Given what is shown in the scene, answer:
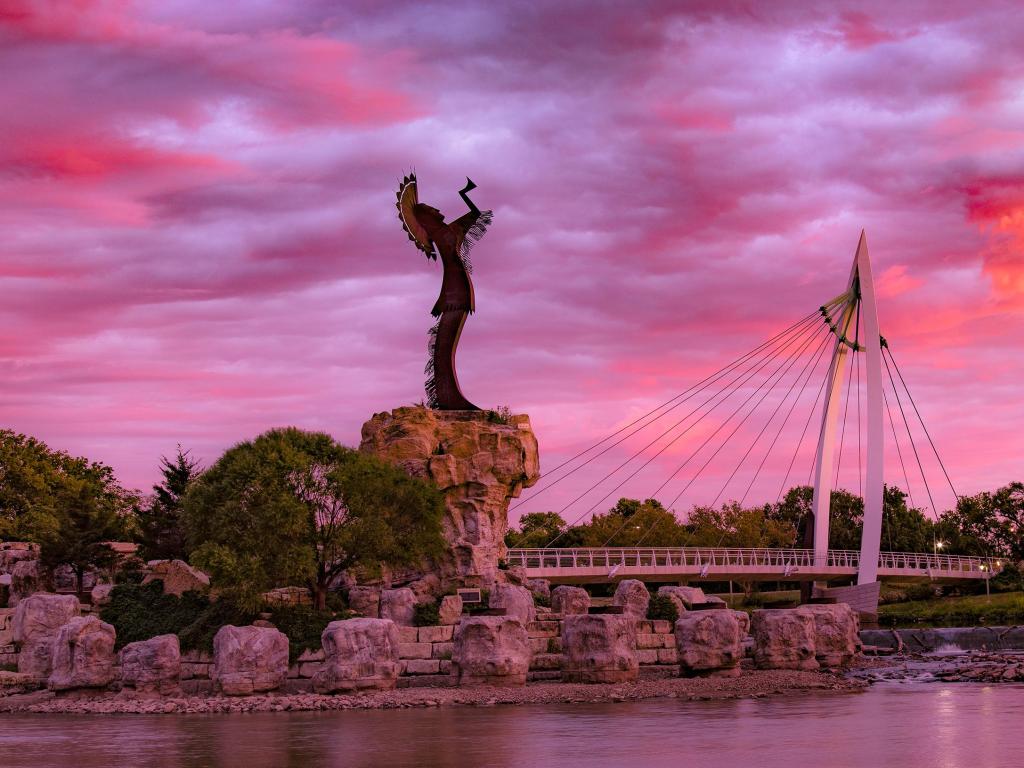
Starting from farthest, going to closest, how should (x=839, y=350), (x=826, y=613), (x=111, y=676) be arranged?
(x=839, y=350) → (x=826, y=613) → (x=111, y=676)

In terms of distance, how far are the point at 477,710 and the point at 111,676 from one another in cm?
1220

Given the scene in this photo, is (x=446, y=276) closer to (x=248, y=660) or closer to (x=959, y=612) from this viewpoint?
(x=248, y=660)

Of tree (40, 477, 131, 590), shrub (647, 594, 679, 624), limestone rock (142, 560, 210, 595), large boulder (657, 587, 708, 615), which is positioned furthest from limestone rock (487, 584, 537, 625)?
tree (40, 477, 131, 590)

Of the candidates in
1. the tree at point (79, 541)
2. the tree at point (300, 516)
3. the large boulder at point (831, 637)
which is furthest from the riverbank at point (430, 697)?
the tree at point (79, 541)

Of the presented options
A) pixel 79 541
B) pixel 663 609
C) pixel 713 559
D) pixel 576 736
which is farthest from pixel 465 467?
pixel 713 559

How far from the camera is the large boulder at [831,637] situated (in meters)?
38.1

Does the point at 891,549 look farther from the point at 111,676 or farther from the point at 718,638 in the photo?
the point at 111,676

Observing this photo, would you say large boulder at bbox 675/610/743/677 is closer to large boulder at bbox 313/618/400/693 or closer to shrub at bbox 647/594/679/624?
shrub at bbox 647/594/679/624

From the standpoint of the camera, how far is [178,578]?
41.0 meters

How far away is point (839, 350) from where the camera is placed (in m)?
72.6

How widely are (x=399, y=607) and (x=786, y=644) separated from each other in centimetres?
1285

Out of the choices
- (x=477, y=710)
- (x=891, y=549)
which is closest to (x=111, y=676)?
(x=477, y=710)

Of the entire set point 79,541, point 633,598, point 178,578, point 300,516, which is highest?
point 300,516

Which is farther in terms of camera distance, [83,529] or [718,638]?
[83,529]
